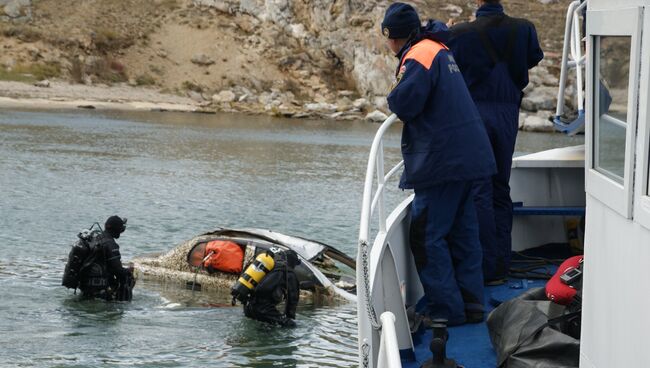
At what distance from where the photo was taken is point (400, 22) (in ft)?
20.6

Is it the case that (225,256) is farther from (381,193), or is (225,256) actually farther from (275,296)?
(381,193)

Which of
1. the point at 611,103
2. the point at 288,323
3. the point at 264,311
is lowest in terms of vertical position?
the point at 288,323

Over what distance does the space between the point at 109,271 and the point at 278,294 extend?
2436 mm

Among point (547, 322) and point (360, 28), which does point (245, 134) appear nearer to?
point (360, 28)

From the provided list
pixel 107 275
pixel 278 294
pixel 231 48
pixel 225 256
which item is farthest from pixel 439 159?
pixel 231 48

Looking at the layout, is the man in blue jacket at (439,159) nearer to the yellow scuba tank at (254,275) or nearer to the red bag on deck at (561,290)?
the red bag on deck at (561,290)

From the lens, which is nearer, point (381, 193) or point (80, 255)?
point (381, 193)

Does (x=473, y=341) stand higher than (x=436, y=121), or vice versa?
(x=436, y=121)

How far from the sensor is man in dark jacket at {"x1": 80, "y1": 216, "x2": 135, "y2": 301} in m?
13.7

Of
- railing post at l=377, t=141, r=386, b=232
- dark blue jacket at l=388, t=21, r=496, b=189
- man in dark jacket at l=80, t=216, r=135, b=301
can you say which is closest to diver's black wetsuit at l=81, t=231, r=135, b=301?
man in dark jacket at l=80, t=216, r=135, b=301

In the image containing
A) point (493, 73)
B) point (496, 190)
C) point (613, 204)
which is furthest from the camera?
point (496, 190)

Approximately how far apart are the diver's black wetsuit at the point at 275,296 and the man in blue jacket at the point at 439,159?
22.0ft

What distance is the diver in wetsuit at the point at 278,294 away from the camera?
43.2 feet

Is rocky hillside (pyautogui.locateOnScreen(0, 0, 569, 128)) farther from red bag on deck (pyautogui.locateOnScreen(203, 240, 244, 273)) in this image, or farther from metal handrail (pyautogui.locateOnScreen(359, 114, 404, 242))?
metal handrail (pyautogui.locateOnScreen(359, 114, 404, 242))
